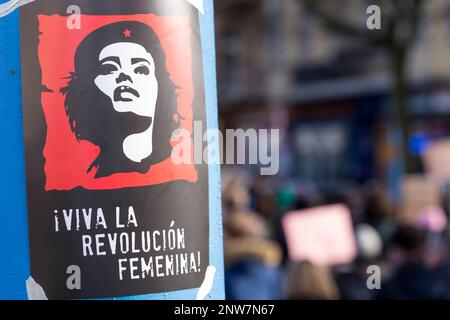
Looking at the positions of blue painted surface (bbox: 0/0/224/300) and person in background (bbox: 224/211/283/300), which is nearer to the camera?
blue painted surface (bbox: 0/0/224/300)

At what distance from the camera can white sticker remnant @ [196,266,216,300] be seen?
87.9 inches

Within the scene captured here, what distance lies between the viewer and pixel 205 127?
2254 millimetres

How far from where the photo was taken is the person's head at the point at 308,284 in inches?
190

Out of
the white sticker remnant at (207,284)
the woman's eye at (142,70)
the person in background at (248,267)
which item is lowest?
the person in background at (248,267)

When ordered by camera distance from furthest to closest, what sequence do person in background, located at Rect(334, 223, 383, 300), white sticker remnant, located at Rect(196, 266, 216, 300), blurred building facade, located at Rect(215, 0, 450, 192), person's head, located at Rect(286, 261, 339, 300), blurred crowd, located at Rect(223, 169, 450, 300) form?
1. blurred building facade, located at Rect(215, 0, 450, 192)
2. person in background, located at Rect(334, 223, 383, 300)
3. blurred crowd, located at Rect(223, 169, 450, 300)
4. person's head, located at Rect(286, 261, 339, 300)
5. white sticker remnant, located at Rect(196, 266, 216, 300)

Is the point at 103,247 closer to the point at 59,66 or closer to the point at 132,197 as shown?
the point at 132,197

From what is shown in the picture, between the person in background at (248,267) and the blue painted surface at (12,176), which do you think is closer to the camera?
the blue painted surface at (12,176)

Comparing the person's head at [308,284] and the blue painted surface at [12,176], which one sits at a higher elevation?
the blue painted surface at [12,176]

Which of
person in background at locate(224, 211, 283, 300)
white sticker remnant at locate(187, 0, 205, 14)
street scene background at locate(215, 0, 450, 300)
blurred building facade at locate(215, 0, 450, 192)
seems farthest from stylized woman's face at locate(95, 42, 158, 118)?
blurred building facade at locate(215, 0, 450, 192)

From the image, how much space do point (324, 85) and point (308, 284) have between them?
24.6 metres

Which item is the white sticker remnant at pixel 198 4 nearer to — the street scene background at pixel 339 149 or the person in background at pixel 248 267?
the street scene background at pixel 339 149

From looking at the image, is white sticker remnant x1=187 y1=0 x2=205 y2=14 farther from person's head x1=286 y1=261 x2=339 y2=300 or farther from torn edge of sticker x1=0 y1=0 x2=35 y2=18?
person's head x1=286 y1=261 x2=339 y2=300

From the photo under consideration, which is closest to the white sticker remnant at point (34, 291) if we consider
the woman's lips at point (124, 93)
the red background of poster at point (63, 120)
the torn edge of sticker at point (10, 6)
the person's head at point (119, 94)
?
the red background of poster at point (63, 120)
